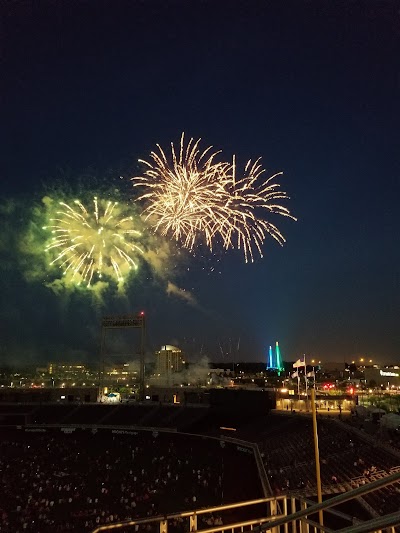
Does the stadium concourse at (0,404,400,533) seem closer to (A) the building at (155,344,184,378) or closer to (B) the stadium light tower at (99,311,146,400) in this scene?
(B) the stadium light tower at (99,311,146,400)

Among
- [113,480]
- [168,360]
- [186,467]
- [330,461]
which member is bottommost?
[113,480]

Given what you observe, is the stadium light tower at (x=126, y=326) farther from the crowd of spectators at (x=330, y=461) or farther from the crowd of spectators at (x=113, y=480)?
the crowd of spectators at (x=330, y=461)

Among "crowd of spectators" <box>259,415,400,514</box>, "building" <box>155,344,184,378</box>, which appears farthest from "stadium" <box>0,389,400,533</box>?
"building" <box>155,344,184,378</box>

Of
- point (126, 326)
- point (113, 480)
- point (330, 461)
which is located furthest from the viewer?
point (126, 326)

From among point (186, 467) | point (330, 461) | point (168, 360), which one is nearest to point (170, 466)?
point (186, 467)

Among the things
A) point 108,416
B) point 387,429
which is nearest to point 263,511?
point 387,429

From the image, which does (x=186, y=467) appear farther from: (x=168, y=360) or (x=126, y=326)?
(x=168, y=360)

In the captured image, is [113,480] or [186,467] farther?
[186,467]

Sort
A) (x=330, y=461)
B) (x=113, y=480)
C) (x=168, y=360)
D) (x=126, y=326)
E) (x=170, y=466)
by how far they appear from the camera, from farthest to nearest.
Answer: (x=168, y=360)
(x=126, y=326)
(x=170, y=466)
(x=113, y=480)
(x=330, y=461)
